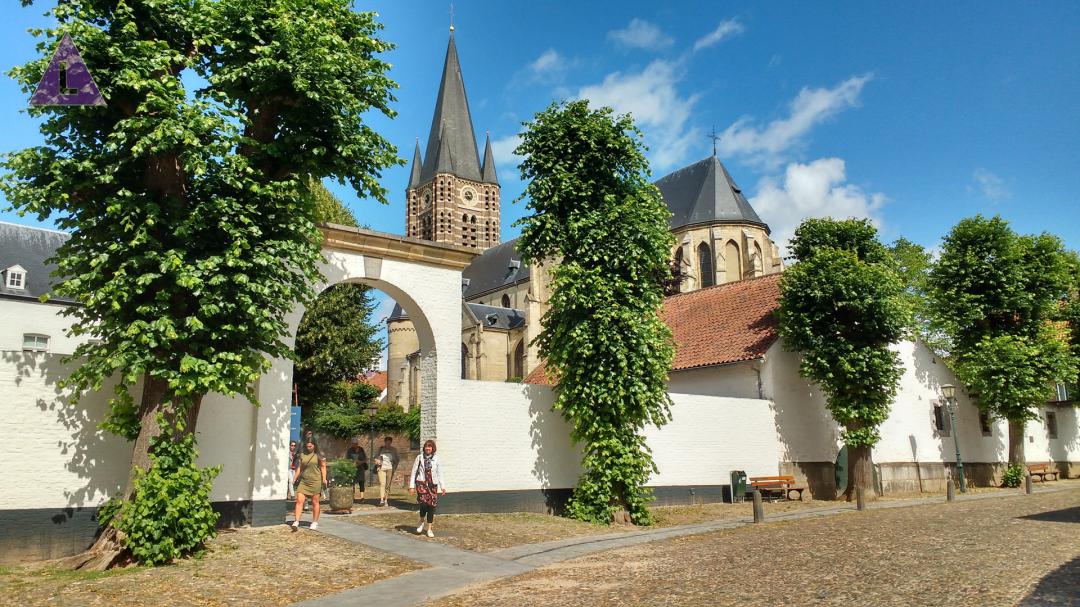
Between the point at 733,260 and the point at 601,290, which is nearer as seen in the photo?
the point at 601,290

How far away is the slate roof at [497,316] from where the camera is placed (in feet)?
190

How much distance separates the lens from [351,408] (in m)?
44.8

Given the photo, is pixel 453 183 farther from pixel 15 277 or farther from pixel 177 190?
pixel 177 190

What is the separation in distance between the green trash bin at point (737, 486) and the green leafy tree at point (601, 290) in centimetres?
472

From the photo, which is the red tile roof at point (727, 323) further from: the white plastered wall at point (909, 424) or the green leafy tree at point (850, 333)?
the green leafy tree at point (850, 333)

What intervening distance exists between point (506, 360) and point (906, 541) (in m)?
46.5

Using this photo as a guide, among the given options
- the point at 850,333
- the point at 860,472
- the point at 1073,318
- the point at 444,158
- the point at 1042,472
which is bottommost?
the point at 1042,472

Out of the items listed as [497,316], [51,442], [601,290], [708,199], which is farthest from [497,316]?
[51,442]

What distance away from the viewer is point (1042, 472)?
2847 cm

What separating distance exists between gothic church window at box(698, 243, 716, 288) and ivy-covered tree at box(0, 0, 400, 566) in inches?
1630

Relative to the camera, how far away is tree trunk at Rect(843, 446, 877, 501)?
785 inches

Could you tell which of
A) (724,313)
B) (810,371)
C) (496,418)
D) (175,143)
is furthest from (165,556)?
(724,313)

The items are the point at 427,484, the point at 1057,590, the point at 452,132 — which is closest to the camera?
the point at 1057,590

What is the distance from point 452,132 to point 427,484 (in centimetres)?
6550
